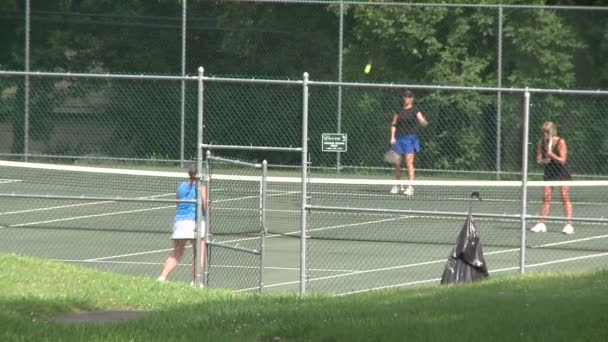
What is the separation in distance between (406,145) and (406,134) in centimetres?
31

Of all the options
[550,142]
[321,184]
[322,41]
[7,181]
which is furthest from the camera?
[322,41]

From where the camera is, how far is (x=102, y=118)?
23391mm

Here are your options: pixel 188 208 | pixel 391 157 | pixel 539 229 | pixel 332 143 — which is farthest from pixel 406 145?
pixel 188 208

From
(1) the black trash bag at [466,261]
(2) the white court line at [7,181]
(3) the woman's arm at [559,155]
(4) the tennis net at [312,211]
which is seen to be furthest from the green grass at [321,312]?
(2) the white court line at [7,181]

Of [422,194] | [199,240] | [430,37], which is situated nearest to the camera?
[199,240]

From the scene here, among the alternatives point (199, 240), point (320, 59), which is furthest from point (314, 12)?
point (199, 240)

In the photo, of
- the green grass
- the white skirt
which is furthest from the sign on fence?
the green grass

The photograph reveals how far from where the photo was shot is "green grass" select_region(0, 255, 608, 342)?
8.46m

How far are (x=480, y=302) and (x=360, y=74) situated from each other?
15862 millimetres

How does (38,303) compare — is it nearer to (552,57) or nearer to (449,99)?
(449,99)

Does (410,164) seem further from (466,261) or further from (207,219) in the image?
(466,261)

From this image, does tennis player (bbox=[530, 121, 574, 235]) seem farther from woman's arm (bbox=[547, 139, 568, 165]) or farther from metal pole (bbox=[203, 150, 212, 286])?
metal pole (bbox=[203, 150, 212, 286])

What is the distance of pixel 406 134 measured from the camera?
2008cm

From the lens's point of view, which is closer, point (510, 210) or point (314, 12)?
point (510, 210)
